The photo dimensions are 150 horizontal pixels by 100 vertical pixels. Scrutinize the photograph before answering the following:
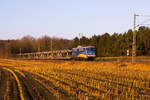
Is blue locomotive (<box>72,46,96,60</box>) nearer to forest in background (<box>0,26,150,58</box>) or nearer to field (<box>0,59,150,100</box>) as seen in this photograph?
forest in background (<box>0,26,150,58</box>)

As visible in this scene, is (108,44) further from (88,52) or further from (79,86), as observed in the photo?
(79,86)

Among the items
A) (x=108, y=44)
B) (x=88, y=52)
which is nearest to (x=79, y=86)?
(x=88, y=52)

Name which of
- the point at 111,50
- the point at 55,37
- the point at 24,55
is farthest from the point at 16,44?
the point at 111,50

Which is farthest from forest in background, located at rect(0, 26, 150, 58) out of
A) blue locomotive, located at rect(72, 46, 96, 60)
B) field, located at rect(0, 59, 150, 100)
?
field, located at rect(0, 59, 150, 100)

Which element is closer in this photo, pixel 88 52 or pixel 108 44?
pixel 88 52

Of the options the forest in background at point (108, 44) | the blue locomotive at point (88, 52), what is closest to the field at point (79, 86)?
the blue locomotive at point (88, 52)

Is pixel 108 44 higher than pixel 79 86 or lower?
higher

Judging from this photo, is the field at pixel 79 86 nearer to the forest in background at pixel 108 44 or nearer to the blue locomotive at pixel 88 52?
the blue locomotive at pixel 88 52

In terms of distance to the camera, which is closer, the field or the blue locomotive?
the field

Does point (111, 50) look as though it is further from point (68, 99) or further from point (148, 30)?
point (68, 99)

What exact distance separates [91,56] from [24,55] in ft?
202

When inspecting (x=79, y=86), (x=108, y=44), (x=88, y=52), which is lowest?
(x=79, y=86)

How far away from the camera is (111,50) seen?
77.8m

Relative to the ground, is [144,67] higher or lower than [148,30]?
lower
